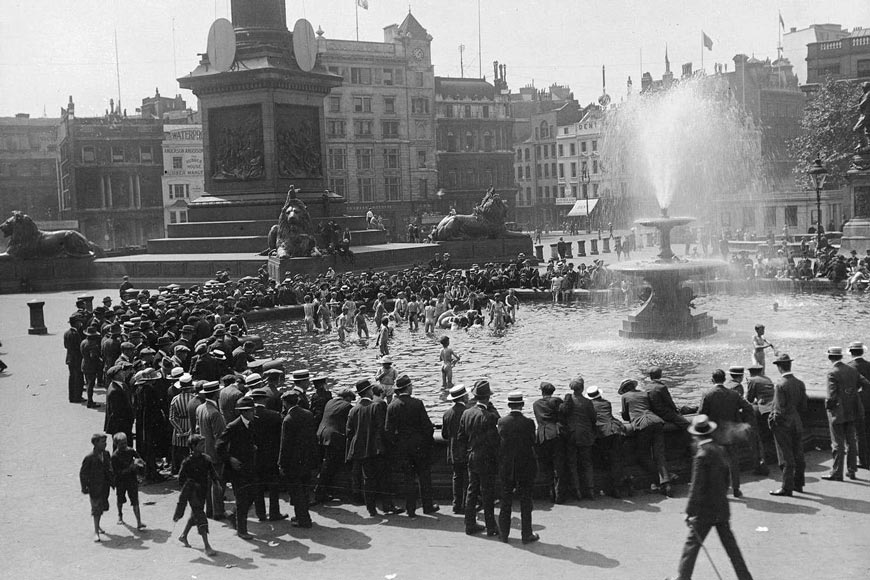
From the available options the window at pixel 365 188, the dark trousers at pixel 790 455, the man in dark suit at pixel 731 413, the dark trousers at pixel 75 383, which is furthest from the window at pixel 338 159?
the dark trousers at pixel 790 455

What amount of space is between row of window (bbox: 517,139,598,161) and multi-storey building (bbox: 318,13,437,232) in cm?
2124

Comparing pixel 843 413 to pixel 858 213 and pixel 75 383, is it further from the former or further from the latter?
pixel 858 213

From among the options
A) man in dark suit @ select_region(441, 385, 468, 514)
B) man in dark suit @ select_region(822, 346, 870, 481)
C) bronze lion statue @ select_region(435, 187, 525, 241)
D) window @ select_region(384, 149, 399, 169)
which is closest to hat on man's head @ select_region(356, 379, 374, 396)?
man in dark suit @ select_region(441, 385, 468, 514)

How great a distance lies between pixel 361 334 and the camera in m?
24.3

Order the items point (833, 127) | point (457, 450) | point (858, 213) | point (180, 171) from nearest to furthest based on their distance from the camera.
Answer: point (457, 450), point (858, 213), point (833, 127), point (180, 171)

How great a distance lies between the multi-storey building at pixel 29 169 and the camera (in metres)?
94.6

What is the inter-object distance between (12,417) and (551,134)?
341 ft

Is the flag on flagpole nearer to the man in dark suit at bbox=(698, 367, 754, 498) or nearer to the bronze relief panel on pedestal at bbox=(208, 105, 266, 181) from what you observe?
the bronze relief panel on pedestal at bbox=(208, 105, 266, 181)

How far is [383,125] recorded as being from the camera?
9494cm

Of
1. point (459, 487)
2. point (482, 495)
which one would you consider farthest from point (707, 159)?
point (482, 495)

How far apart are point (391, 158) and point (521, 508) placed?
8732 cm

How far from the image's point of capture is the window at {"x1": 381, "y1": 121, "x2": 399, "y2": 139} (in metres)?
95.0

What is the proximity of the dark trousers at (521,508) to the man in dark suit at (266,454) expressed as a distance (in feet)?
8.85

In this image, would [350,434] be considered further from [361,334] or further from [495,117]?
[495,117]
